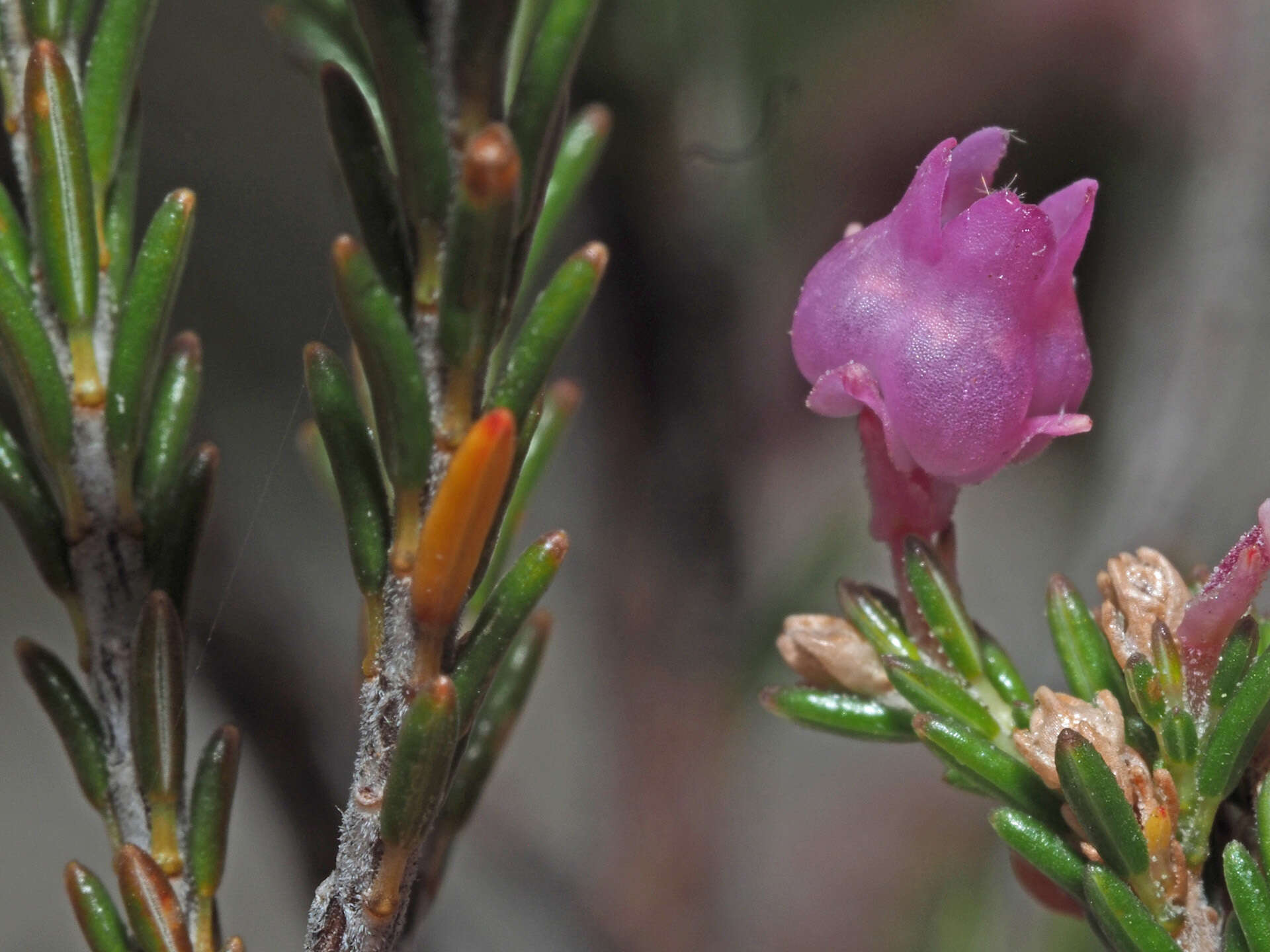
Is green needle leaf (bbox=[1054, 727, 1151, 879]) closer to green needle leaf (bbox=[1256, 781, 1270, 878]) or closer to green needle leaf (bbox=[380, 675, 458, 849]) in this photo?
green needle leaf (bbox=[1256, 781, 1270, 878])

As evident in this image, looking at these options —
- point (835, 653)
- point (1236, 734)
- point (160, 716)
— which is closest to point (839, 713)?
point (835, 653)

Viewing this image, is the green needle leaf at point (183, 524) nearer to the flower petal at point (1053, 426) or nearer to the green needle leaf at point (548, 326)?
the green needle leaf at point (548, 326)

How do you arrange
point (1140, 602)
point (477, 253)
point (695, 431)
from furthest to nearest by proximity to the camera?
point (695, 431) → point (1140, 602) → point (477, 253)

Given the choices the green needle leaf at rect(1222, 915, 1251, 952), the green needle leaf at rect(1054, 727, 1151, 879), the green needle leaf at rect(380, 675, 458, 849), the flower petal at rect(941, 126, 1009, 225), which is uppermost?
the flower petal at rect(941, 126, 1009, 225)

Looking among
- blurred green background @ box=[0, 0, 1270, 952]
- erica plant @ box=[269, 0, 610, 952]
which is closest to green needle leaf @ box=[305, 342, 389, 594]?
erica plant @ box=[269, 0, 610, 952]

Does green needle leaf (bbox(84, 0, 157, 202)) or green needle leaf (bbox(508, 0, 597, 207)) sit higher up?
green needle leaf (bbox(84, 0, 157, 202))

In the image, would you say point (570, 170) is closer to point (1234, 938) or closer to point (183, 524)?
point (183, 524)

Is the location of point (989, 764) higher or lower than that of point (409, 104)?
lower
